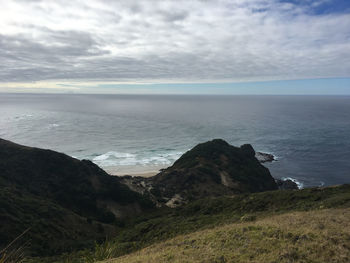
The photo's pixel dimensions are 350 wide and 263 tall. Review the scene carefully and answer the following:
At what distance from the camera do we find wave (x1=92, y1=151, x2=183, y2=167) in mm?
71450

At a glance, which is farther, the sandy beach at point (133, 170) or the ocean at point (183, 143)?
the ocean at point (183, 143)

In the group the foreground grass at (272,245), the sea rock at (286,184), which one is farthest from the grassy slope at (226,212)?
the sea rock at (286,184)

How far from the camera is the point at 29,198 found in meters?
31.9

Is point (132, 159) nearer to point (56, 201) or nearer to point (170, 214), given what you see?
point (56, 201)

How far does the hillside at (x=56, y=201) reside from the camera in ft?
82.0

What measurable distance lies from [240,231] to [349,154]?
80.3 meters

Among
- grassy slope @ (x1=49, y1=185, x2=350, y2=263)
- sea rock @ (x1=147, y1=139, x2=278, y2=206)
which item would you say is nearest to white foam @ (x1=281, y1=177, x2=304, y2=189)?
sea rock @ (x1=147, y1=139, x2=278, y2=206)

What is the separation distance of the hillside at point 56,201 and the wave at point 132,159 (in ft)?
79.0

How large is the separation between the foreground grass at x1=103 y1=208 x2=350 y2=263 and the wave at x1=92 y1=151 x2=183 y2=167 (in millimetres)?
57472

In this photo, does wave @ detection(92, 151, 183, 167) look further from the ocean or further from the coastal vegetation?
the coastal vegetation

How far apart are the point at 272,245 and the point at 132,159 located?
66275 millimetres

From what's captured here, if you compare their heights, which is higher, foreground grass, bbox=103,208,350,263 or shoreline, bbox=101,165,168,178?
foreground grass, bbox=103,208,350,263

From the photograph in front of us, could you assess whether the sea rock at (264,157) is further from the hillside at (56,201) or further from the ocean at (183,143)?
the hillside at (56,201)

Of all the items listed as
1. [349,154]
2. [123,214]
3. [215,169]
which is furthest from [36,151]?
[349,154]
